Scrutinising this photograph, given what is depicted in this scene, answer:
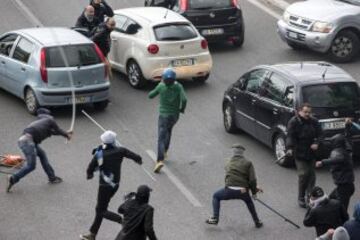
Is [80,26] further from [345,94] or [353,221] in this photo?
[353,221]

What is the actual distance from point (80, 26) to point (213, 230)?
10.0m

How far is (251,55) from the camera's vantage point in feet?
80.7

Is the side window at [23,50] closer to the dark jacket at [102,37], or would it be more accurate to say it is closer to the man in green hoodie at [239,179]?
the dark jacket at [102,37]

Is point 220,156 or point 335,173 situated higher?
point 335,173

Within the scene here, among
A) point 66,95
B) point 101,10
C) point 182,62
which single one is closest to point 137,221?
point 66,95

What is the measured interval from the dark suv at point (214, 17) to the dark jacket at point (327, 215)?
12639mm

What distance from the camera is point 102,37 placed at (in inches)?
871

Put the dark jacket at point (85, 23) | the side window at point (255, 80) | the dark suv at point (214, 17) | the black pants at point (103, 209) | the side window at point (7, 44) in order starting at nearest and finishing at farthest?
the black pants at point (103, 209)
the side window at point (255, 80)
the side window at point (7, 44)
the dark jacket at point (85, 23)
the dark suv at point (214, 17)

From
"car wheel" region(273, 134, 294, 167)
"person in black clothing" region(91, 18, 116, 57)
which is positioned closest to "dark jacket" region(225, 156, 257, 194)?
"car wheel" region(273, 134, 294, 167)

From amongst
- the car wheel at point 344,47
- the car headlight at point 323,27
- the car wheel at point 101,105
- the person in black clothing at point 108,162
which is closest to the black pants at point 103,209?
the person in black clothing at point 108,162

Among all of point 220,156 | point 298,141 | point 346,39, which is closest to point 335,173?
point 298,141

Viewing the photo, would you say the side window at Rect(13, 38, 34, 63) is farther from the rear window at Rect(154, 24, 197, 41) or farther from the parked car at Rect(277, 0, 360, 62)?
the parked car at Rect(277, 0, 360, 62)

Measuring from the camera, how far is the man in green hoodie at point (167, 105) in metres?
17.0

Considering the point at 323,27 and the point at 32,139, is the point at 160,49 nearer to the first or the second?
the point at 323,27
